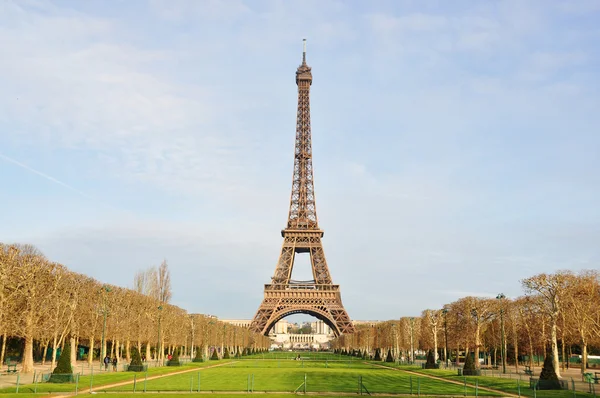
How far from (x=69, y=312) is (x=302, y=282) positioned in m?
73.4

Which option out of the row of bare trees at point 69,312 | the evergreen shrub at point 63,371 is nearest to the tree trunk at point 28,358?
the row of bare trees at point 69,312

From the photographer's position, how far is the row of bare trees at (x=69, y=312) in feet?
158

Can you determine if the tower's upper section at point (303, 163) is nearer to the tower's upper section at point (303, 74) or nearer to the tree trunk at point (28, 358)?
the tower's upper section at point (303, 74)

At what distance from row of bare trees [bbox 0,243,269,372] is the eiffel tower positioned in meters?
25.9

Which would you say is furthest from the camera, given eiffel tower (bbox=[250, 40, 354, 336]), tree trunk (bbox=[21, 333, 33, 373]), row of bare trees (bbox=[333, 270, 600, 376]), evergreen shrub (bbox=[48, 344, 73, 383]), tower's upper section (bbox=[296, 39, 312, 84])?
tower's upper section (bbox=[296, 39, 312, 84])

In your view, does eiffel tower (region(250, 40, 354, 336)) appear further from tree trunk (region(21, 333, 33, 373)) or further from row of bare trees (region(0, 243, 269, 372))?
tree trunk (region(21, 333, 33, 373))

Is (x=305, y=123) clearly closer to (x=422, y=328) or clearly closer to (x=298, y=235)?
(x=298, y=235)

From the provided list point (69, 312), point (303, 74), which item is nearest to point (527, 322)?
point (69, 312)

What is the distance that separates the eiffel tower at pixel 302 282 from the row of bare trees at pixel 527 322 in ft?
54.6

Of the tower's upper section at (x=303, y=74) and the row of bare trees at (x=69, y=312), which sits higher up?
the tower's upper section at (x=303, y=74)

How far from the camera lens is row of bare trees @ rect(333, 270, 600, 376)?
2101 inches

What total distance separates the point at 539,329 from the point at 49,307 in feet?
188

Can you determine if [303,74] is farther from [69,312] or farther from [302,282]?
[69,312]

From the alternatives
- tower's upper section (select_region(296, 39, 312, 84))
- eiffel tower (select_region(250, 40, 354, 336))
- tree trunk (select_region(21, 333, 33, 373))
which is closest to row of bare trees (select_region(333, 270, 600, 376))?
eiffel tower (select_region(250, 40, 354, 336))
